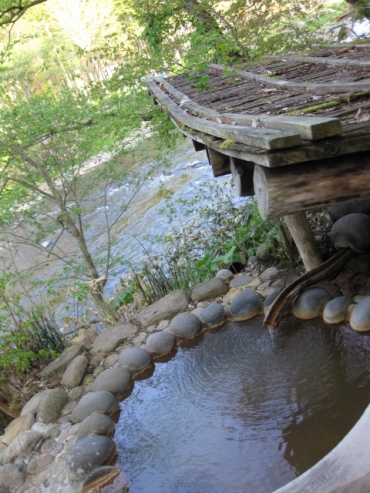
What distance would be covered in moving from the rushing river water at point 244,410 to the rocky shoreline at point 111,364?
17cm

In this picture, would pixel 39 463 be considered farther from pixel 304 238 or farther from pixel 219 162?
pixel 304 238

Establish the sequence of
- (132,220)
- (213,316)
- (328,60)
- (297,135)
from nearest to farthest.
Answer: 1. (297,135)
2. (328,60)
3. (213,316)
4. (132,220)

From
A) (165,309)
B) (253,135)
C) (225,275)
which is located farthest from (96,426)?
(253,135)

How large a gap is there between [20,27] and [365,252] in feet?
63.8

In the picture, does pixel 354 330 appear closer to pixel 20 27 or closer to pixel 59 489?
pixel 59 489

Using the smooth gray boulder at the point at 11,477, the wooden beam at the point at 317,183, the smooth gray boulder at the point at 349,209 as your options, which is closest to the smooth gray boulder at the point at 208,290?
the smooth gray boulder at the point at 349,209

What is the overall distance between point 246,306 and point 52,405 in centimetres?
216

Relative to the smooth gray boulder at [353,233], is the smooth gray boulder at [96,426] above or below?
below

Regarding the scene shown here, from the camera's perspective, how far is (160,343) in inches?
193

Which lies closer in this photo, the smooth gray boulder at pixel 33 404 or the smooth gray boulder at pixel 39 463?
the smooth gray boulder at pixel 39 463

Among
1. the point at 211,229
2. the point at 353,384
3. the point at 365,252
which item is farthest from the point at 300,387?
the point at 211,229

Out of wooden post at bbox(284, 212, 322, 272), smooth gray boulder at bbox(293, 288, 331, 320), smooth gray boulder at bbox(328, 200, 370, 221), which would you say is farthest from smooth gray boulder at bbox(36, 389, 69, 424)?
smooth gray boulder at bbox(328, 200, 370, 221)

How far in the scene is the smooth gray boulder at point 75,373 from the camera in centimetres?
487

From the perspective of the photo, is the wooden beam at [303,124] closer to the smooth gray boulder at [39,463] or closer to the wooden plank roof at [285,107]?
the wooden plank roof at [285,107]
